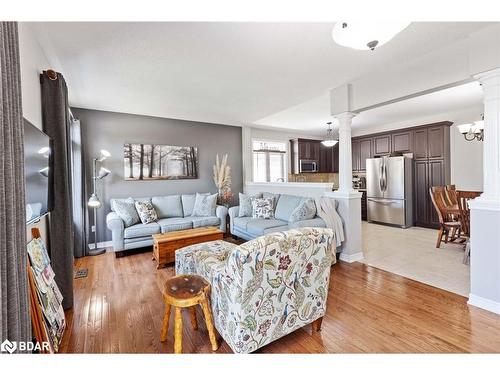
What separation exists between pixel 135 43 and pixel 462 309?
3.75 metres

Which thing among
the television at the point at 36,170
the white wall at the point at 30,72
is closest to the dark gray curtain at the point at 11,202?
the television at the point at 36,170

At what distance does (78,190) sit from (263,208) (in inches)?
119

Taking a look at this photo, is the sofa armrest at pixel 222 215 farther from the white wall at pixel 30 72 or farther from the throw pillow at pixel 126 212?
the white wall at pixel 30 72

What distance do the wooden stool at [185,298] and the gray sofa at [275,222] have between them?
1.89 metres

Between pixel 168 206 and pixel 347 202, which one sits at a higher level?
pixel 347 202

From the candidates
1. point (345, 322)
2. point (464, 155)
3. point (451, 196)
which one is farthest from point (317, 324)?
point (464, 155)

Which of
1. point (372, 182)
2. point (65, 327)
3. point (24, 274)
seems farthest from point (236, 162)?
point (24, 274)

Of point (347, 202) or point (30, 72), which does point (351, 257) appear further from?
point (30, 72)

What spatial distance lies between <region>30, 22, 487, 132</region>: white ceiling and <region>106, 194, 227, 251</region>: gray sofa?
1.77 metres

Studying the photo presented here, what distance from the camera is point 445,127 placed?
5035mm

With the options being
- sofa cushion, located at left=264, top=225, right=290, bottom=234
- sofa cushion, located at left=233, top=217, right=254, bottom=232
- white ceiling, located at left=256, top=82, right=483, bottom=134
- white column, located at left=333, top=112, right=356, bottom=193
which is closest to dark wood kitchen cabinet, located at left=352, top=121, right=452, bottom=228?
white ceiling, located at left=256, top=82, right=483, bottom=134

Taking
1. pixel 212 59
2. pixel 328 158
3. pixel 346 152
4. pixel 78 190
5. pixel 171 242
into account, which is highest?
pixel 212 59

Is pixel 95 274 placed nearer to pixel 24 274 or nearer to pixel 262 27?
pixel 24 274

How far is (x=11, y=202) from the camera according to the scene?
102cm
